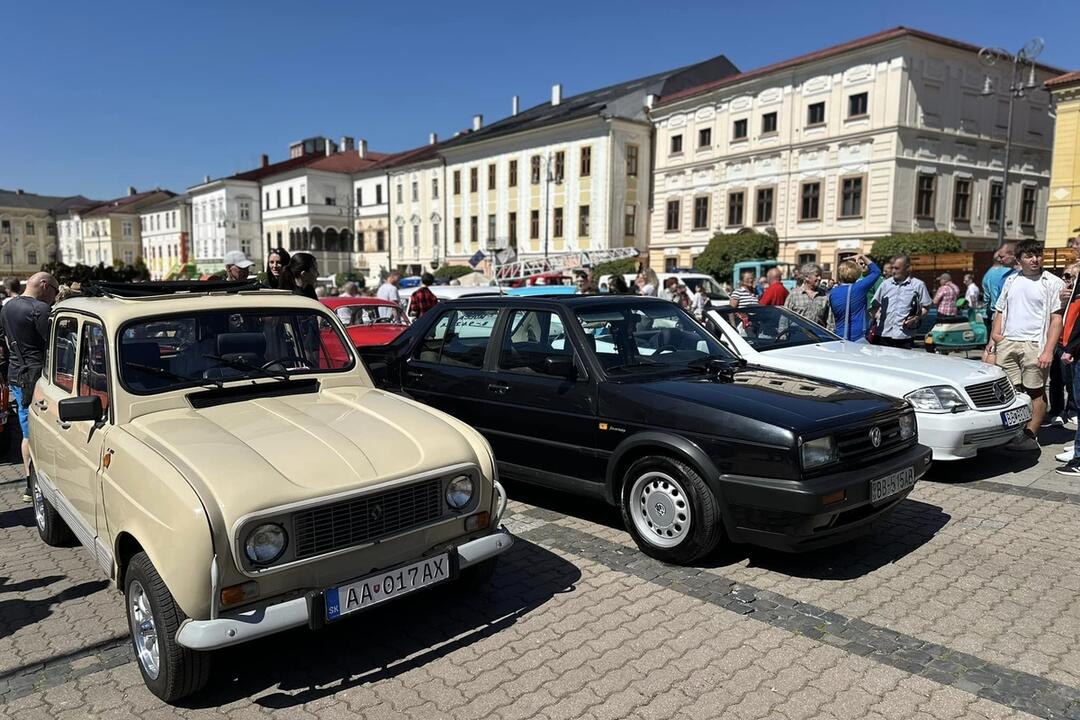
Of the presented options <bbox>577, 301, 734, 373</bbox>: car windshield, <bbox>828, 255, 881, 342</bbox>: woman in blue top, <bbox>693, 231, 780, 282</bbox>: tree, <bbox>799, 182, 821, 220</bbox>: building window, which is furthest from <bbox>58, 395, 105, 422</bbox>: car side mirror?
<bbox>799, 182, 821, 220</bbox>: building window

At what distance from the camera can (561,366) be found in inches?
212

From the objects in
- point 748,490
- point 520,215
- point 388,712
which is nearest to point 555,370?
point 748,490

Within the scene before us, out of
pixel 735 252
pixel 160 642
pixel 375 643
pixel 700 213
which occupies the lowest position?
pixel 375 643

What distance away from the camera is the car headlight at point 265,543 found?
3039mm

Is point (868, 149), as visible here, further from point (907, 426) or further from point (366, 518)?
point (366, 518)

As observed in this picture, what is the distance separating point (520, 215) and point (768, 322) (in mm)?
44832

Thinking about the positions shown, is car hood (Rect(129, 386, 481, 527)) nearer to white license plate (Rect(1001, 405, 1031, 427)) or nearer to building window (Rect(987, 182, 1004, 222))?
white license plate (Rect(1001, 405, 1031, 427))

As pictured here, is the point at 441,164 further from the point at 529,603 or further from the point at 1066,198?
the point at 529,603

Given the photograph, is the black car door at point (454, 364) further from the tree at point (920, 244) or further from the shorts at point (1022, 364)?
the tree at point (920, 244)

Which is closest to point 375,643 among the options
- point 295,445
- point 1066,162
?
point 295,445

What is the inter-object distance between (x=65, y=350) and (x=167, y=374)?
110cm

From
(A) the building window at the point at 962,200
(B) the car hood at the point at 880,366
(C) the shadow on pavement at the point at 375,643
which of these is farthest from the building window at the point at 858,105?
→ (C) the shadow on pavement at the point at 375,643

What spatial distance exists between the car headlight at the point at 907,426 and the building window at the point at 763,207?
35.7 metres

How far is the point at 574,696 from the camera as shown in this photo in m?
3.37
